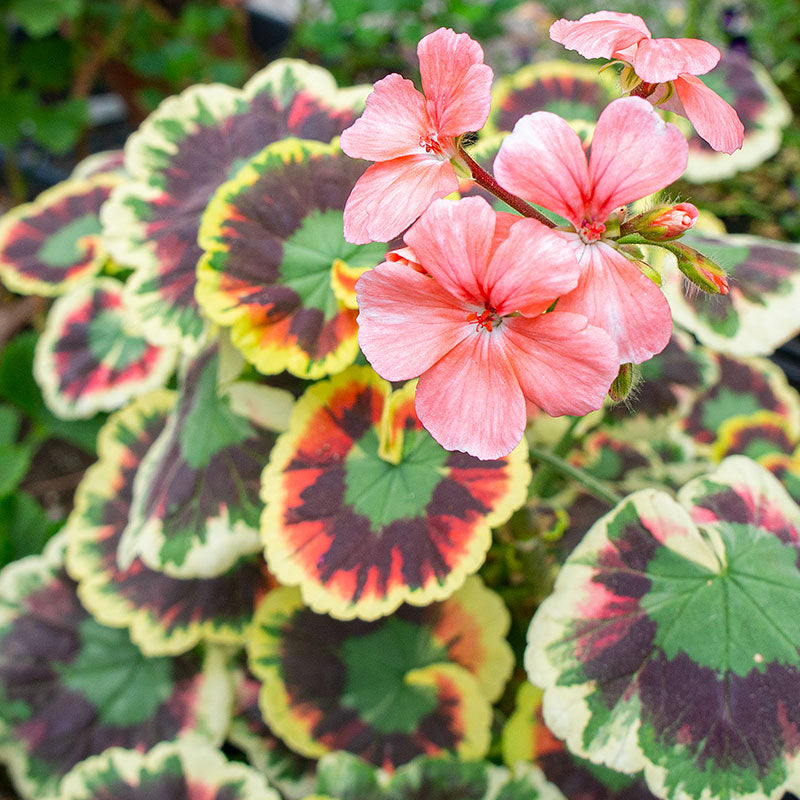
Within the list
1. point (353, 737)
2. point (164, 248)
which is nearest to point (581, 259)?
point (164, 248)

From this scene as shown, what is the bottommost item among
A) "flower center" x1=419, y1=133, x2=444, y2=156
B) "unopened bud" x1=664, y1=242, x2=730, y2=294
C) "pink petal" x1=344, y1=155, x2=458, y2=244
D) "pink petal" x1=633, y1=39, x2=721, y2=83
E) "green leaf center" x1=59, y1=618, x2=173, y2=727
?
"green leaf center" x1=59, y1=618, x2=173, y2=727

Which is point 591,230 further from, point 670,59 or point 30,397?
point 30,397

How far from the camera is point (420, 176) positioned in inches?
17.9

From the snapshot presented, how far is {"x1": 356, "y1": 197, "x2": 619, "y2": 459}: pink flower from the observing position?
41 centimetres

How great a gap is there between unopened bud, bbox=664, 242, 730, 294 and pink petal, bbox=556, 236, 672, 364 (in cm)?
4

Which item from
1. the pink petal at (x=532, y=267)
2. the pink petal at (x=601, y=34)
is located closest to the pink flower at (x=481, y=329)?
the pink petal at (x=532, y=267)

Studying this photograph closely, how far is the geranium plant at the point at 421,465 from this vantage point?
1.41ft

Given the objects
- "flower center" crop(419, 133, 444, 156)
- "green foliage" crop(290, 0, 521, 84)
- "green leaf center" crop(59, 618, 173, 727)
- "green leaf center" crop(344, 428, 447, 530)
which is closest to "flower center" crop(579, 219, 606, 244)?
"flower center" crop(419, 133, 444, 156)

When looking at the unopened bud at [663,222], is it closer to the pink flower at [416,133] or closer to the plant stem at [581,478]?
the pink flower at [416,133]

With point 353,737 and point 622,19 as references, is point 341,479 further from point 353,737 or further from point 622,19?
point 622,19

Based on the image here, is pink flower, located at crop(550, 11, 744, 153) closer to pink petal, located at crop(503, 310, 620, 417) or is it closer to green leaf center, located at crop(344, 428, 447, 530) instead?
pink petal, located at crop(503, 310, 620, 417)

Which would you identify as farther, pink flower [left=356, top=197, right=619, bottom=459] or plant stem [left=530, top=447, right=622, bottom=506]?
plant stem [left=530, top=447, right=622, bottom=506]

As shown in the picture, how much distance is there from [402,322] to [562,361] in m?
0.09

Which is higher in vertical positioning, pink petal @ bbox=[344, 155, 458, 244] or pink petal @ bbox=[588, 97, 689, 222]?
pink petal @ bbox=[588, 97, 689, 222]
